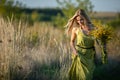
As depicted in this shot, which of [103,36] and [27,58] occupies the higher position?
[103,36]

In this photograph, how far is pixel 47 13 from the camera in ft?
246

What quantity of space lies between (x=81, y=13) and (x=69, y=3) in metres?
12.5

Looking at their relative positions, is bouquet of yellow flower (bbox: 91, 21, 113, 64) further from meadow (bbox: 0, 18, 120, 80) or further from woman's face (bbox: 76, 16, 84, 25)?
meadow (bbox: 0, 18, 120, 80)

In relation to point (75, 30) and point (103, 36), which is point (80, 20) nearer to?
point (75, 30)

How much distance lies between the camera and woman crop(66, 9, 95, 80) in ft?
29.6

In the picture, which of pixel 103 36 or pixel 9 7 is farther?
pixel 9 7

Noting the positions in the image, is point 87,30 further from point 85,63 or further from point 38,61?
point 38,61

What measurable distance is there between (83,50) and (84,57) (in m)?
0.18

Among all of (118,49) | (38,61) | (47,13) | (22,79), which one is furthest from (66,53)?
(47,13)

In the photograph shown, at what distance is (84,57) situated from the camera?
903 cm

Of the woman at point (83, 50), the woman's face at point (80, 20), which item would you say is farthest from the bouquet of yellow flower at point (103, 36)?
the woman's face at point (80, 20)

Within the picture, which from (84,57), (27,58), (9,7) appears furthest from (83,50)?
(9,7)

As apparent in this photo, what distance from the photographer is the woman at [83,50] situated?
902 centimetres

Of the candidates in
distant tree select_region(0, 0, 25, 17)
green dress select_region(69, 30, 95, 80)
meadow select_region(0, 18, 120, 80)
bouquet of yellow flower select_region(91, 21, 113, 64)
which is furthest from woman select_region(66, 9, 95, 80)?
distant tree select_region(0, 0, 25, 17)
